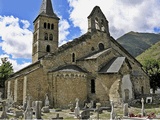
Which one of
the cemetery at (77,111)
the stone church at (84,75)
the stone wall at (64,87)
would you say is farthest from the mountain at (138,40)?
the cemetery at (77,111)

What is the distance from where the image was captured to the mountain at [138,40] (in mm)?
140837

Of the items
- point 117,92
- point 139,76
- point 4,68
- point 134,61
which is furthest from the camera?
point 4,68

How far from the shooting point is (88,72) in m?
26.7

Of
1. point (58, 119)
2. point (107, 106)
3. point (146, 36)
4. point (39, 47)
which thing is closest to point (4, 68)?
point (39, 47)

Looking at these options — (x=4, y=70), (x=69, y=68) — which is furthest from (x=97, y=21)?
(x=4, y=70)

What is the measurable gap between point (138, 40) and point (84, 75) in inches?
5614

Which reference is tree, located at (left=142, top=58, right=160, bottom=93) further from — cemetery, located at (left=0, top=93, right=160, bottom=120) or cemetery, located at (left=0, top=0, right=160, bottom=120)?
cemetery, located at (left=0, top=93, right=160, bottom=120)

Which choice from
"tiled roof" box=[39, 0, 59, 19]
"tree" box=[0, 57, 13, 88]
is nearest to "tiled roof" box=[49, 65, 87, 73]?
"tiled roof" box=[39, 0, 59, 19]

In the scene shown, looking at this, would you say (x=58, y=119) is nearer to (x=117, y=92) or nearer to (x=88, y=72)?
(x=117, y=92)

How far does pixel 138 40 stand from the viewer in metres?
161

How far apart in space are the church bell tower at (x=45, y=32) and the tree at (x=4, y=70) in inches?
316

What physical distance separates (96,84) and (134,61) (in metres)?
9.99

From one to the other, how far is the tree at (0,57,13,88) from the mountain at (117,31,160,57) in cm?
9749

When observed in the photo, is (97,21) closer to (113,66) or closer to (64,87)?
(113,66)
